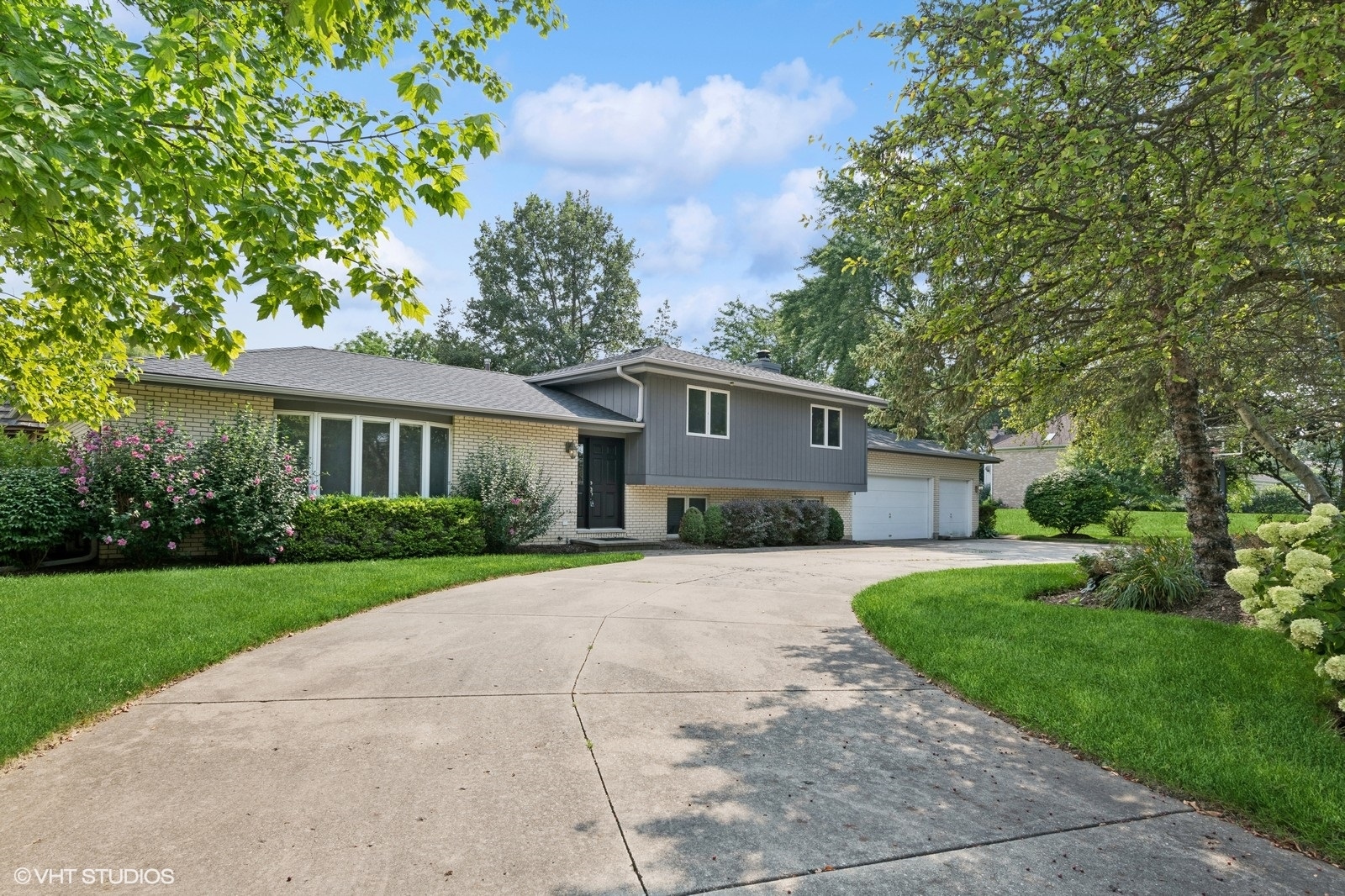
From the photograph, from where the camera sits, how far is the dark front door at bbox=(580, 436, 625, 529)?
55.5 ft

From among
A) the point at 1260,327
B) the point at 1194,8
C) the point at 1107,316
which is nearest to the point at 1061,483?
the point at 1260,327

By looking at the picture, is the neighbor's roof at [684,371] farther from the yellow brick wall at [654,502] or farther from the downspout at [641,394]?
the yellow brick wall at [654,502]

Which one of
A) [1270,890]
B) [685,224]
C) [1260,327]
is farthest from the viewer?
[685,224]

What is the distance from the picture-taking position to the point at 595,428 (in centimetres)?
A: 1644

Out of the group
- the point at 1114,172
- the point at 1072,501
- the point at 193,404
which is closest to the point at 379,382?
the point at 193,404

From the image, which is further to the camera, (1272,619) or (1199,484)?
(1199,484)

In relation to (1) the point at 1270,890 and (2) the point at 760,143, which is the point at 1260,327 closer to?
(2) the point at 760,143

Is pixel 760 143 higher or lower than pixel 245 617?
higher

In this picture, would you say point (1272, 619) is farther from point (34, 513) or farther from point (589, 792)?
point (34, 513)

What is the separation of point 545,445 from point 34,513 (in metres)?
8.52

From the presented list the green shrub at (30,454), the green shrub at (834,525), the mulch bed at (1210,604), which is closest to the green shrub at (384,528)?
the green shrub at (30,454)

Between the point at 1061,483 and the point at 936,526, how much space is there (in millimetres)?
4215

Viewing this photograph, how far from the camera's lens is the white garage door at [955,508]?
25031 millimetres

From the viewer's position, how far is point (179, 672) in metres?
5.19
